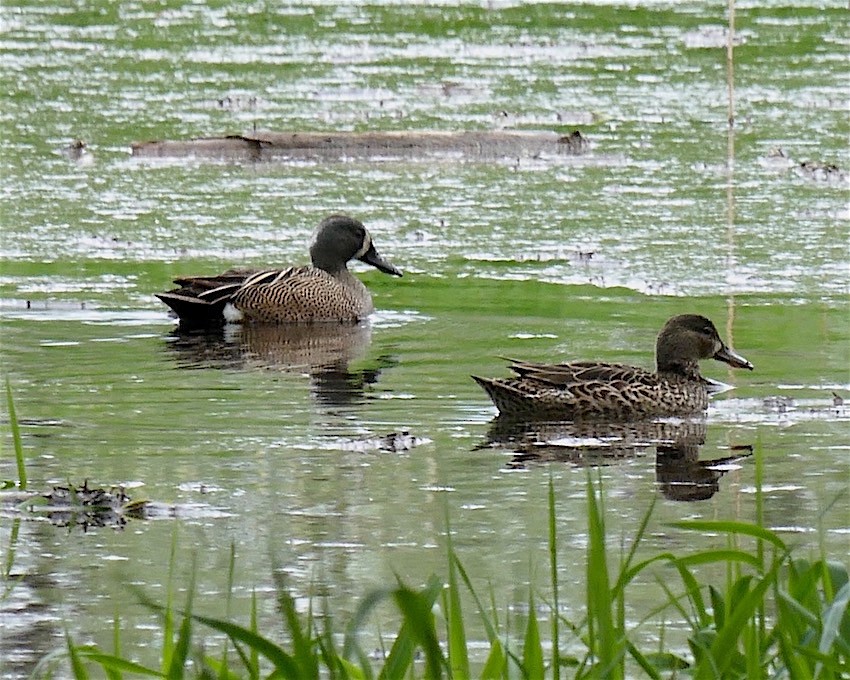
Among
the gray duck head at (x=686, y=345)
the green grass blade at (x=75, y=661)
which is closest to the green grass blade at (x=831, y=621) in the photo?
the green grass blade at (x=75, y=661)

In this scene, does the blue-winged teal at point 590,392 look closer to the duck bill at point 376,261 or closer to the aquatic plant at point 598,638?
the duck bill at point 376,261

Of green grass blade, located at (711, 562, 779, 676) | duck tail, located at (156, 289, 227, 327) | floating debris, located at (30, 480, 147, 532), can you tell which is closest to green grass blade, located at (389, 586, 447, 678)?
green grass blade, located at (711, 562, 779, 676)

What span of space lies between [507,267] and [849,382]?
12.6ft

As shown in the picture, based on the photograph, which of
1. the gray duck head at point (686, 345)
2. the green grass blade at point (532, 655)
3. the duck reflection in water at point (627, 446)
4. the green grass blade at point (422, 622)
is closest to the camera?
the green grass blade at point (422, 622)

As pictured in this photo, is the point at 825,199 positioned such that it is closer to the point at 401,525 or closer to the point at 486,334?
the point at 486,334

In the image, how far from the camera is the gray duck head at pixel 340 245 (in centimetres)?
1313

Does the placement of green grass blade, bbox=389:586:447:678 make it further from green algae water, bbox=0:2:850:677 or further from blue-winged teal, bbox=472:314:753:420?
blue-winged teal, bbox=472:314:753:420

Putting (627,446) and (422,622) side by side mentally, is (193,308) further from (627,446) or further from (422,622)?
(422,622)

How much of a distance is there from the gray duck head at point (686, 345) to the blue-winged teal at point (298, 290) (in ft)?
9.64

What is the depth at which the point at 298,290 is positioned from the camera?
12.6 m

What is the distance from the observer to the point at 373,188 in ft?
54.5

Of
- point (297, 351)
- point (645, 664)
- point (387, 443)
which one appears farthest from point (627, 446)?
point (645, 664)

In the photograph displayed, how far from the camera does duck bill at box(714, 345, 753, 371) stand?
10.2 meters

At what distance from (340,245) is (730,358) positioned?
3690 mm
